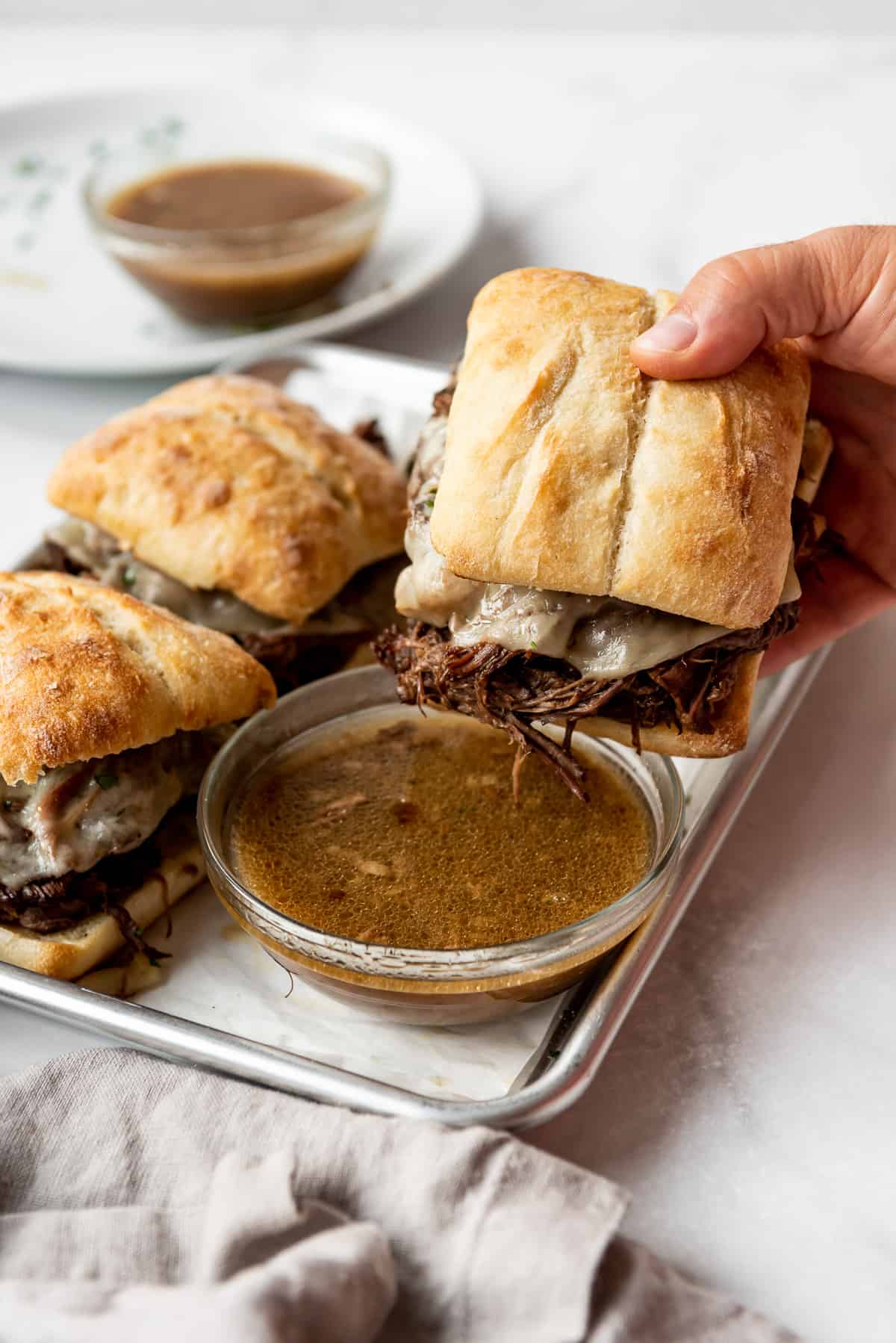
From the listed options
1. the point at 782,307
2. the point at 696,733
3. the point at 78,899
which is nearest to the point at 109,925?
the point at 78,899

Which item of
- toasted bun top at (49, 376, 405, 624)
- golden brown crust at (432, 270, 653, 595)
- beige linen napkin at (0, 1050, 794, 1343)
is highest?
golden brown crust at (432, 270, 653, 595)

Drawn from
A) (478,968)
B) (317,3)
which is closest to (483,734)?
(478,968)

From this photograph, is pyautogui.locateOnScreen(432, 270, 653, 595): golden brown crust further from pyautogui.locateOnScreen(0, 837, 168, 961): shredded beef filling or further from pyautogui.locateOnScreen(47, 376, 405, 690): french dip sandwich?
pyautogui.locateOnScreen(0, 837, 168, 961): shredded beef filling

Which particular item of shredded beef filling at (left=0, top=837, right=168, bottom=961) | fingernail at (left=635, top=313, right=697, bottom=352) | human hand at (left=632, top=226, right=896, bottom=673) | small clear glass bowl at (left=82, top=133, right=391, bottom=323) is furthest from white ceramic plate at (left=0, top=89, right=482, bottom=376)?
fingernail at (left=635, top=313, right=697, bottom=352)

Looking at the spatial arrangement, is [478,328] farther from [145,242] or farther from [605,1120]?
[145,242]

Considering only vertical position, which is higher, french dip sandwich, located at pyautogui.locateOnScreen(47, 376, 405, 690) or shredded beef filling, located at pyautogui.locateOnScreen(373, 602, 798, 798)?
shredded beef filling, located at pyautogui.locateOnScreen(373, 602, 798, 798)

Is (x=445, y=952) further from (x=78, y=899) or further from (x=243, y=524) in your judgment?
(x=243, y=524)

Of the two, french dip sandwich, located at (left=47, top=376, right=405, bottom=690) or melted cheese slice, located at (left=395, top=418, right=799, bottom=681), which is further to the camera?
french dip sandwich, located at (left=47, top=376, right=405, bottom=690)
